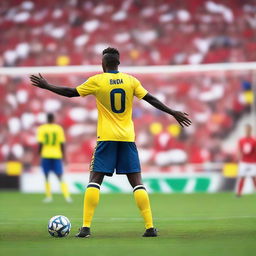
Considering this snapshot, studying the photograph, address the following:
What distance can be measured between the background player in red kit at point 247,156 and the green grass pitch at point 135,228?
5.40 feet

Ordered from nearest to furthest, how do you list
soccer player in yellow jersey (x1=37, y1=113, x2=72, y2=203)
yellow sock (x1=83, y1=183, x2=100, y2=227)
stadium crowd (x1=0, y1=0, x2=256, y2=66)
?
yellow sock (x1=83, y1=183, x2=100, y2=227), soccer player in yellow jersey (x1=37, y1=113, x2=72, y2=203), stadium crowd (x1=0, y1=0, x2=256, y2=66)

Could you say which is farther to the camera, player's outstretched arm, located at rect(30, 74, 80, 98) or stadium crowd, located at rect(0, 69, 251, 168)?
stadium crowd, located at rect(0, 69, 251, 168)

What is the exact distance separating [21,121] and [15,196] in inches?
134

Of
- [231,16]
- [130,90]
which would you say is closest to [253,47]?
[231,16]

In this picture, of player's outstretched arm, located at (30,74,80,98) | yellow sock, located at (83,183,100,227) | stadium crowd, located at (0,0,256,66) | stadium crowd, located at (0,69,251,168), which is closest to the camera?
player's outstretched arm, located at (30,74,80,98)

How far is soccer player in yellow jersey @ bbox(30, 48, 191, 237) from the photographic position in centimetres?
866

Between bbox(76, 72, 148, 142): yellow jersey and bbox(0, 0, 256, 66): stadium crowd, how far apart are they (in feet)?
44.5

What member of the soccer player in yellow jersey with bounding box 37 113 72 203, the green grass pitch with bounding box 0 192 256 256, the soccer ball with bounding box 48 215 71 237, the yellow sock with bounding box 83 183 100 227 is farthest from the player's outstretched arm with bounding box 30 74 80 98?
the soccer player in yellow jersey with bounding box 37 113 72 203

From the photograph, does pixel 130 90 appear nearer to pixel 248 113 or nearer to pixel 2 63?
pixel 248 113

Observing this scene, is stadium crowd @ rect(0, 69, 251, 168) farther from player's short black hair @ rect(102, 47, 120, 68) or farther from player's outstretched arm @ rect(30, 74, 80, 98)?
player's outstretched arm @ rect(30, 74, 80, 98)

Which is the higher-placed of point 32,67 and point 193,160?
point 32,67

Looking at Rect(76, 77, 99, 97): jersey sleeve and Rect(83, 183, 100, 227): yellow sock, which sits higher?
Rect(76, 77, 99, 97): jersey sleeve

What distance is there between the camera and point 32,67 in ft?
73.0

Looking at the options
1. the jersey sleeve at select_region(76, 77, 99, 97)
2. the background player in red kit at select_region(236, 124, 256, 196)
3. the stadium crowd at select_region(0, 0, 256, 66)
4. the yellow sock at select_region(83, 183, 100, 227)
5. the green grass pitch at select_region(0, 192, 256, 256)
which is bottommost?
the green grass pitch at select_region(0, 192, 256, 256)
